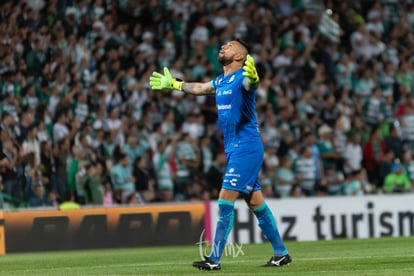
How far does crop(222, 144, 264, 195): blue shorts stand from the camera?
11680 millimetres

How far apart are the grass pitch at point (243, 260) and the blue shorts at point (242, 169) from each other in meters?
0.85

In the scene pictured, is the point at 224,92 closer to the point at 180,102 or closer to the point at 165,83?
the point at 165,83

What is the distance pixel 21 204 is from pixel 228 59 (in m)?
8.69

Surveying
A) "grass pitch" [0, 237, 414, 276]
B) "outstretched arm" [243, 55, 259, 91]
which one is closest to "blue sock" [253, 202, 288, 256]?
"grass pitch" [0, 237, 414, 276]

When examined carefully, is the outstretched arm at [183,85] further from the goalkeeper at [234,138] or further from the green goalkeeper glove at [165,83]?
the goalkeeper at [234,138]

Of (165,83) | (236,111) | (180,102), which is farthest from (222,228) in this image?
(180,102)

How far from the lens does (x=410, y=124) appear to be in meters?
24.5

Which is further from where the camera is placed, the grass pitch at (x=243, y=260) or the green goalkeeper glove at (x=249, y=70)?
the grass pitch at (x=243, y=260)

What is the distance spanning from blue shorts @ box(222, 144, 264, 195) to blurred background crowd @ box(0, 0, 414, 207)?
8383 mm

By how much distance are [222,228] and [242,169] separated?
2.08ft

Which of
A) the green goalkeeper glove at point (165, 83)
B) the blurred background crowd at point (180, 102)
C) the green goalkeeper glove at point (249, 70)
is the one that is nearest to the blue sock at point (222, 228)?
the green goalkeeper glove at point (249, 70)

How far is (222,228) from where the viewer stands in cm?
1172

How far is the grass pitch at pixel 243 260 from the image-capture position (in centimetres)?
1164

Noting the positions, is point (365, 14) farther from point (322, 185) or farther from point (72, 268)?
point (72, 268)
